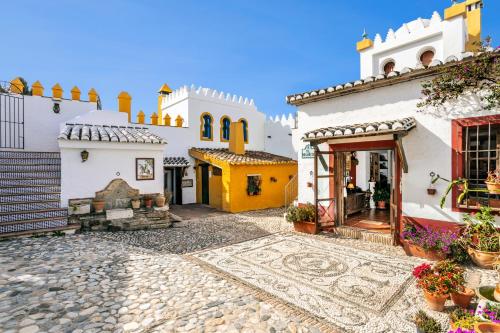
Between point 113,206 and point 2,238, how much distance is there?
3223 millimetres

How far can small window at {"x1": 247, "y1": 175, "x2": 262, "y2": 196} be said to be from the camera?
14.3 m

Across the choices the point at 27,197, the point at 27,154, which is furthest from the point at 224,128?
the point at 27,197

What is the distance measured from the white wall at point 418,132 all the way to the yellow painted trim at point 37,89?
46.5 feet

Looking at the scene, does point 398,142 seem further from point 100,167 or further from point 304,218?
point 100,167

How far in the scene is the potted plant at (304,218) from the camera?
8.86 m

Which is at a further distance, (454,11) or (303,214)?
(454,11)

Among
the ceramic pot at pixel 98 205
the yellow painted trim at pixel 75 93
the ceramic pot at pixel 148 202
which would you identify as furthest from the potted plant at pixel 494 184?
the yellow painted trim at pixel 75 93

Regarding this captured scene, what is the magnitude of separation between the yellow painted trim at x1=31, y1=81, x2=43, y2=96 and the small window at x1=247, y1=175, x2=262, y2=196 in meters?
11.1

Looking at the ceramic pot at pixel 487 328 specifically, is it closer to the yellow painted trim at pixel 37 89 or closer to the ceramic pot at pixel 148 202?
the ceramic pot at pixel 148 202

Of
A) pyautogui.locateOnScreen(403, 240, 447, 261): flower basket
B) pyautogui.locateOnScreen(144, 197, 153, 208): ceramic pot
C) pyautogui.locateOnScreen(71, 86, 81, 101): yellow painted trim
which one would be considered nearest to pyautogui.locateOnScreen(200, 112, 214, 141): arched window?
pyautogui.locateOnScreen(71, 86, 81, 101): yellow painted trim

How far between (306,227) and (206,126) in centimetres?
1122

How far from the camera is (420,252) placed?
643cm

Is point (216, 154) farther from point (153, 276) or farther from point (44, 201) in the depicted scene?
point (153, 276)

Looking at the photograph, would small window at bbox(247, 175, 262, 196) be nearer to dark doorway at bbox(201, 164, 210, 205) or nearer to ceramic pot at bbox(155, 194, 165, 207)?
dark doorway at bbox(201, 164, 210, 205)
